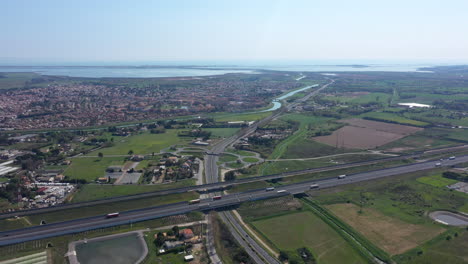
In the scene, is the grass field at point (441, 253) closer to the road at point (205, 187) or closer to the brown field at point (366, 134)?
the road at point (205, 187)

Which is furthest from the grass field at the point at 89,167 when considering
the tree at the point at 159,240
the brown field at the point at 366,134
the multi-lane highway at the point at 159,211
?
the brown field at the point at 366,134

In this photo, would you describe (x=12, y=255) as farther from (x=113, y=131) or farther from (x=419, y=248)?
(x=113, y=131)

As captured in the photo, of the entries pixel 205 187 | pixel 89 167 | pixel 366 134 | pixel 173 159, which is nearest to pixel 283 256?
pixel 205 187

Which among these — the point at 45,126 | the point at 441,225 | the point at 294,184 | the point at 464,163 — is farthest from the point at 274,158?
the point at 45,126

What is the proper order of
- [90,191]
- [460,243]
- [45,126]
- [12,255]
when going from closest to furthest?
[12,255]
[460,243]
[90,191]
[45,126]

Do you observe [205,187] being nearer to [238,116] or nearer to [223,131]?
[223,131]

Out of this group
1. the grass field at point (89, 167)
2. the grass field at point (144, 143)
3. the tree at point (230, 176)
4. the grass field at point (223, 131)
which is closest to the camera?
the tree at point (230, 176)

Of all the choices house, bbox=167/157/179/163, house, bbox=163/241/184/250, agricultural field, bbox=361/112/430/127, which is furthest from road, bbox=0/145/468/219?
agricultural field, bbox=361/112/430/127
